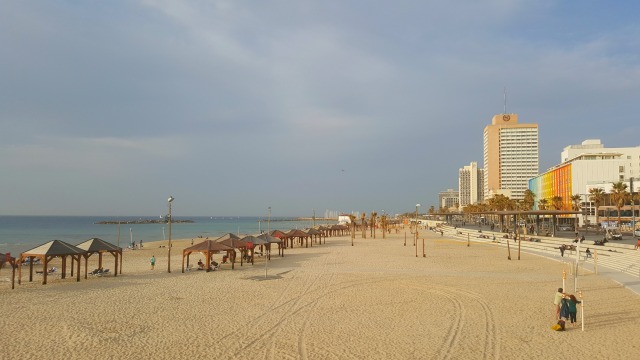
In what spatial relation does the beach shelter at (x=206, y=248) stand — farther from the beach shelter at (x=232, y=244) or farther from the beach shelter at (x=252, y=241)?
the beach shelter at (x=252, y=241)

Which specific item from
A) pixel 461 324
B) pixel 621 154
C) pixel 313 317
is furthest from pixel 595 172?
pixel 313 317

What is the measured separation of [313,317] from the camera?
1366 centimetres

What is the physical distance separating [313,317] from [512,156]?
173 meters

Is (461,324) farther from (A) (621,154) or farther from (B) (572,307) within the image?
(A) (621,154)

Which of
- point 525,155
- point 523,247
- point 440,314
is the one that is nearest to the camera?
point 440,314

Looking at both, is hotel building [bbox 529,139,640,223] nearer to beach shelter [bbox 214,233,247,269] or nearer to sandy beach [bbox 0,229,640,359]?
sandy beach [bbox 0,229,640,359]

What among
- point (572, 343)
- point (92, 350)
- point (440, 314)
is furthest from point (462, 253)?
point (92, 350)

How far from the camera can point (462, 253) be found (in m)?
34.8

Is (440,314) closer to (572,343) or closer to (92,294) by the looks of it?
(572,343)

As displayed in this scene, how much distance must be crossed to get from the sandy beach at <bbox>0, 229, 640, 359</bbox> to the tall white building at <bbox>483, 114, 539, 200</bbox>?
157899 mm

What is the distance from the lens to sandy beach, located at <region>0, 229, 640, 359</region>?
10.5 metres

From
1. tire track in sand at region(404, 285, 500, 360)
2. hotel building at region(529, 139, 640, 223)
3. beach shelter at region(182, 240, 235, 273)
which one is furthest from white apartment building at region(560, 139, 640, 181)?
beach shelter at region(182, 240, 235, 273)

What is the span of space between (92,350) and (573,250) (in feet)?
105

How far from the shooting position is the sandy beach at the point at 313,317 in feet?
34.5
